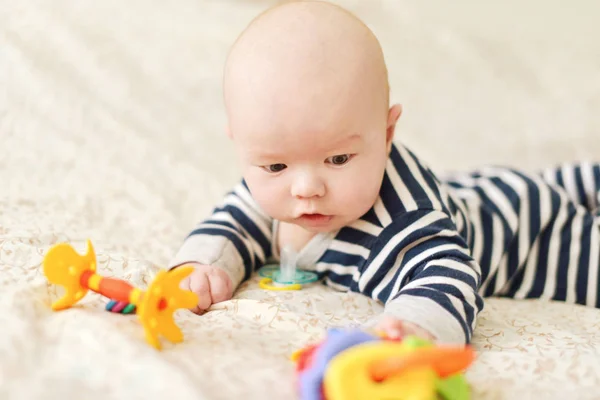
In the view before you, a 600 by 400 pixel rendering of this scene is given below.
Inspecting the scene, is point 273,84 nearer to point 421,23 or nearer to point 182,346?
point 182,346

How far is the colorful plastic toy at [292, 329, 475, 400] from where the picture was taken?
24.9 inches

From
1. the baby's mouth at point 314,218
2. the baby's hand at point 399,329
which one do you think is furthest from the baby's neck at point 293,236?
the baby's hand at point 399,329

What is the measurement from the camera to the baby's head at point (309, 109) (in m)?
0.94

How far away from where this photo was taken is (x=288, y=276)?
1.16 m

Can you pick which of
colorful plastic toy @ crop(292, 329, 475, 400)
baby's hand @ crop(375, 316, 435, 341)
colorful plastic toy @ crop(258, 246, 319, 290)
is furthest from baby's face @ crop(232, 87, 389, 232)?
colorful plastic toy @ crop(292, 329, 475, 400)

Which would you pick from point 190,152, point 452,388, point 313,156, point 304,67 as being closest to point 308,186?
point 313,156

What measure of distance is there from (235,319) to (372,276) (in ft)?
0.87

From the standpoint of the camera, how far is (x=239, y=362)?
78cm

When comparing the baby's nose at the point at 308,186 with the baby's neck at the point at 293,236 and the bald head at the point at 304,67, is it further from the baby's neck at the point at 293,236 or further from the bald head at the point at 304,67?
the baby's neck at the point at 293,236

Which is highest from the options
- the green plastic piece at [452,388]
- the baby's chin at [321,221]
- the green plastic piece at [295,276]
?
the baby's chin at [321,221]

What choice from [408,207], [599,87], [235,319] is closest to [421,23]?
[599,87]

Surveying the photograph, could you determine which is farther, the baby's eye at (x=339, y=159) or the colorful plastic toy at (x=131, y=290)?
the baby's eye at (x=339, y=159)

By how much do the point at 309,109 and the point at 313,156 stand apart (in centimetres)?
7

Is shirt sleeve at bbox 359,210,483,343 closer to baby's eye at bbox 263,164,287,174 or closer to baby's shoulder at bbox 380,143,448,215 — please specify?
baby's shoulder at bbox 380,143,448,215
